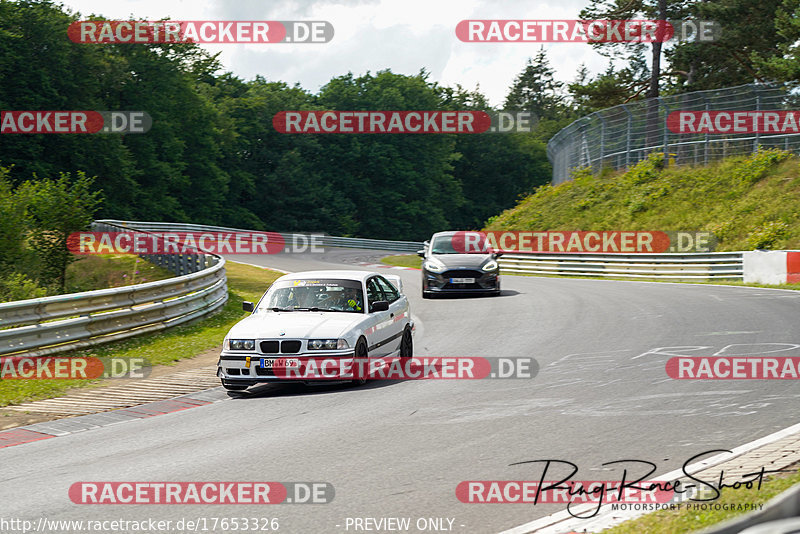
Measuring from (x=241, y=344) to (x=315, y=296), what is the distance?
1.69 metres

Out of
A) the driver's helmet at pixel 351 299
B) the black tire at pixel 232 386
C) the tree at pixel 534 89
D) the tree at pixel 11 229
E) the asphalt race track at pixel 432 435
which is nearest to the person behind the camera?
the asphalt race track at pixel 432 435

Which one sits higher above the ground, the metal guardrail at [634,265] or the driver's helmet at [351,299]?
the driver's helmet at [351,299]

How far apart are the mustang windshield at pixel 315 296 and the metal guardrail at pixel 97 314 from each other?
3.53 m

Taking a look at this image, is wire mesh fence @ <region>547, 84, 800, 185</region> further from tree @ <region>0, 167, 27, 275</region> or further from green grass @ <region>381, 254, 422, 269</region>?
tree @ <region>0, 167, 27, 275</region>

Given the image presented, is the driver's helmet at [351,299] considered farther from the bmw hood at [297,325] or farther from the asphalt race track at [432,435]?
the asphalt race track at [432,435]

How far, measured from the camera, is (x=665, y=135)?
3850 cm

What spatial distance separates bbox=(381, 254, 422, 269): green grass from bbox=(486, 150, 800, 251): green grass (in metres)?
5.55

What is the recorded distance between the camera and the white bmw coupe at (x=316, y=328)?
986 cm

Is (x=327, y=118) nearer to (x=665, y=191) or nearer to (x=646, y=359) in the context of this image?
(x=665, y=191)

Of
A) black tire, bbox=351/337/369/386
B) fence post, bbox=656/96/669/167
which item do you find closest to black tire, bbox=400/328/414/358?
black tire, bbox=351/337/369/386

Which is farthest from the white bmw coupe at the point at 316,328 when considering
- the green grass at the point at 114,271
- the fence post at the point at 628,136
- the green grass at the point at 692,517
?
the fence post at the point at 628,136

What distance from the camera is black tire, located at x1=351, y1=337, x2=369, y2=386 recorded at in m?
10.2

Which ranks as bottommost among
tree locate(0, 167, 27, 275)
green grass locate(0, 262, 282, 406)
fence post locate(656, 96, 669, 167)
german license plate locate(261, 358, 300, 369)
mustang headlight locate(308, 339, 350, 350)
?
green grass locate(0, 262, 282, 406)

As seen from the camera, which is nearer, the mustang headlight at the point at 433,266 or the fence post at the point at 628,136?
the mustang headlight at the point at 433,266
